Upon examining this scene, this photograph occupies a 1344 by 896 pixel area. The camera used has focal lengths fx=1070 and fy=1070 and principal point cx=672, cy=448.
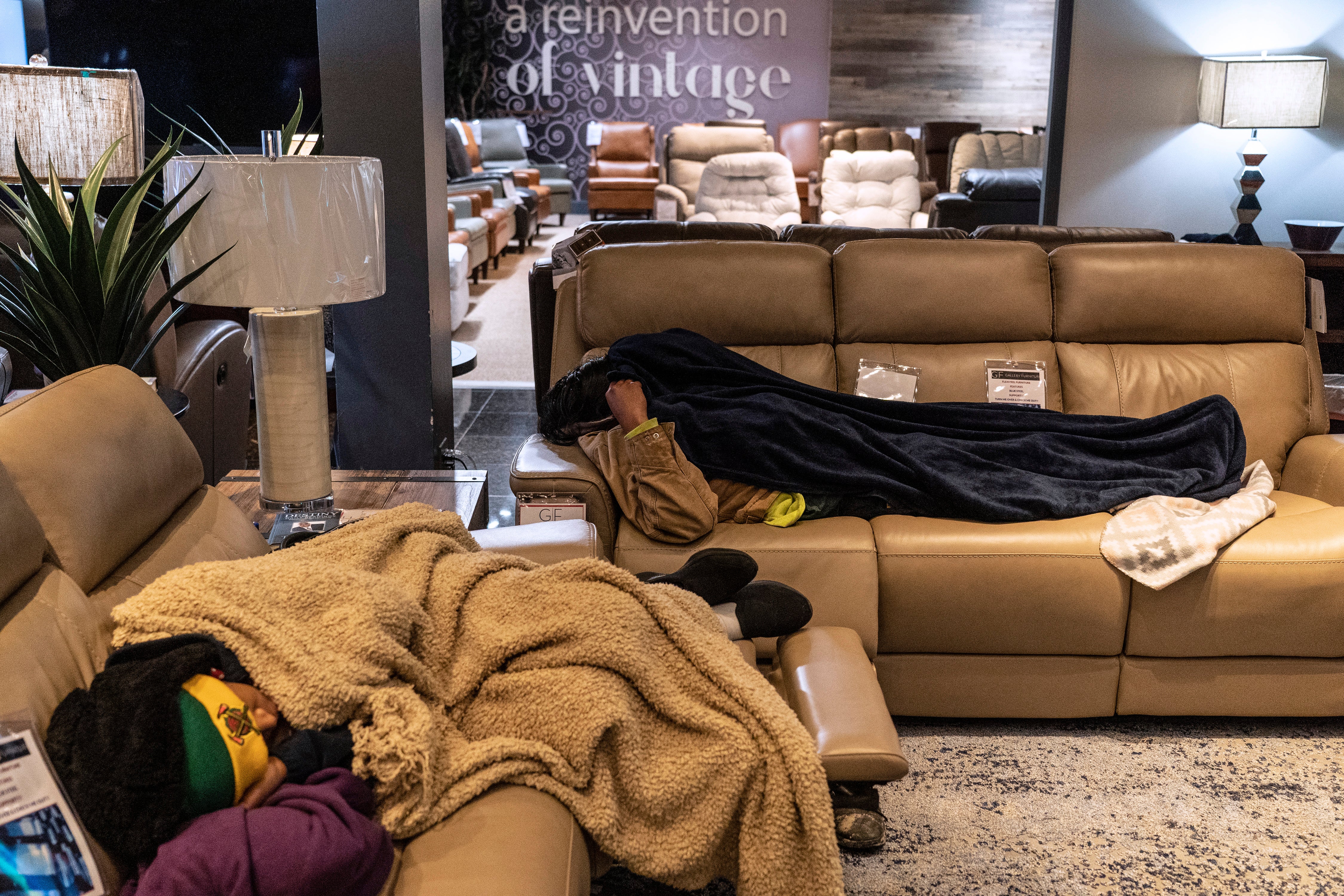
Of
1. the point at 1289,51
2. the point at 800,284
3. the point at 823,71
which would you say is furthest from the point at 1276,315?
the point at 823,71

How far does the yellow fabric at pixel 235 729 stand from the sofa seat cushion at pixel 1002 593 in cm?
139

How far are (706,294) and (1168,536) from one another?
1213mm

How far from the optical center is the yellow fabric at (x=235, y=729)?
108 centimetres

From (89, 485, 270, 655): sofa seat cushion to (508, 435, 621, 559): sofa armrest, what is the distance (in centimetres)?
63

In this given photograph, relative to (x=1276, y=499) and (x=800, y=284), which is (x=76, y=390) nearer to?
(x=800, y=284)

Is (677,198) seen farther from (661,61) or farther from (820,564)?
(820,564)

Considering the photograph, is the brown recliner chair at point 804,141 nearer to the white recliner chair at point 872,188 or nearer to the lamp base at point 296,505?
the white recliner chair at point 872,188

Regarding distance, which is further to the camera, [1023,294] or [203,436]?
[203,436]

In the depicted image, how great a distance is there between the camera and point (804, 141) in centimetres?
961

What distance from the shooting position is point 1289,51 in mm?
4426

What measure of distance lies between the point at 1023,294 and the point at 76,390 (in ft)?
7.19

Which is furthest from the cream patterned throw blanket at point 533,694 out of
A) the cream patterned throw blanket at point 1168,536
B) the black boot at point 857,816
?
the cream patterned throw blanket at point 1168,536

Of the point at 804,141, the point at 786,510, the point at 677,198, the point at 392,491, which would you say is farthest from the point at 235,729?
the point at 804,141

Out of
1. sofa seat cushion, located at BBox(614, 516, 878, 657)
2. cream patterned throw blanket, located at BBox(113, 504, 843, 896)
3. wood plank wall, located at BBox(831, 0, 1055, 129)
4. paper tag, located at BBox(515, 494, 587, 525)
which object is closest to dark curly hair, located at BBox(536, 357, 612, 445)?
paper tag, located at BBox(515, 494, 587, 525)
